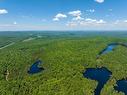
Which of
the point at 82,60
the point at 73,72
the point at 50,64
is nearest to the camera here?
the point at 73,72

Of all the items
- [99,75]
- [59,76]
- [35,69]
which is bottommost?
[35,69]

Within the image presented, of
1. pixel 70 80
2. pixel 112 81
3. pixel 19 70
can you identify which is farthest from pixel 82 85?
pixel 19 70

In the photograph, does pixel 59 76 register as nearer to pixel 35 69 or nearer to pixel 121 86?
pixel 35 69

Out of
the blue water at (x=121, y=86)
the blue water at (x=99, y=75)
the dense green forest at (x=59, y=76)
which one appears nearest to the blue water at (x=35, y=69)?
the dense green forest at (x=59, y=76)

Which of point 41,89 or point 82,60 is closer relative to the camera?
point 41,89

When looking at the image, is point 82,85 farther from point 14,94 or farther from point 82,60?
point 82,60

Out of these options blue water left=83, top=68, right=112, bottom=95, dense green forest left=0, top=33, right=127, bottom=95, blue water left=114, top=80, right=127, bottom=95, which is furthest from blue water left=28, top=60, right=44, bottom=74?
blue water left=114, top=80, right=127, bottom=95

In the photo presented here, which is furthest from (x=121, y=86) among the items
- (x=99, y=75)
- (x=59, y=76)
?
(x=59, y=76)

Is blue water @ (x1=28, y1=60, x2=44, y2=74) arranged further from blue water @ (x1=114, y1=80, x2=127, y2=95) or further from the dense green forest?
blue water @ (x1=114, y1=80, x2=127, y2=95)

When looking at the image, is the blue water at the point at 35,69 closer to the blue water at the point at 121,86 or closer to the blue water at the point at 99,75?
the blue water at the point at 99,75
